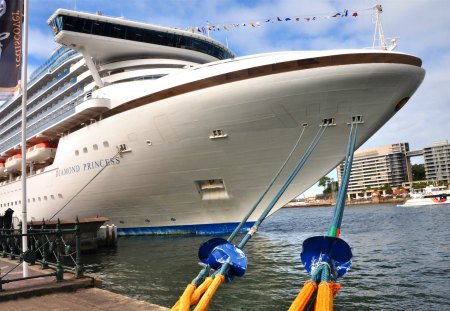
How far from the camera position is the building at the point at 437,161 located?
145 meters

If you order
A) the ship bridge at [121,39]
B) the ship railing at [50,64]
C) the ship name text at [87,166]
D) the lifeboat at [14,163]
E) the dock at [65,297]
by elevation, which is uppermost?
the ship railing at [50,64]

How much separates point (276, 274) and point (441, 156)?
158 meters

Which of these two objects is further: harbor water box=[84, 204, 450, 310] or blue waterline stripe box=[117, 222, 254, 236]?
blue waterline stripe box=[117, 222, 254, 236]

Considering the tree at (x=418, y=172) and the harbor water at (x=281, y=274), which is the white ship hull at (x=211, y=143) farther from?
the tree at (x=418, y=172)

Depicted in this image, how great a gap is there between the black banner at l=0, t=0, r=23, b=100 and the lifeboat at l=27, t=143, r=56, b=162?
553 inches

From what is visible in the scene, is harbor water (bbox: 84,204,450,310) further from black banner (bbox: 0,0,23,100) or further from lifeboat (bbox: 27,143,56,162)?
lifeboat (bbox: 27,143,56,162)

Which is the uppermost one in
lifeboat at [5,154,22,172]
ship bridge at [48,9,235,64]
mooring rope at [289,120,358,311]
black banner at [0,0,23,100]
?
ship bridge at [48,9,235,64]

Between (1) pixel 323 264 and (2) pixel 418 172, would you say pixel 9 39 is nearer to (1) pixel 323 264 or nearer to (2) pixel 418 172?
(1) pixel 323 264

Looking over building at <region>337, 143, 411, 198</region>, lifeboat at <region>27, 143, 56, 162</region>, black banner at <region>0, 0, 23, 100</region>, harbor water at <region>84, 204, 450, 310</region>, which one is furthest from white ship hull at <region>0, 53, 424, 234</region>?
building at <region>337, 143, 411, 198</region>

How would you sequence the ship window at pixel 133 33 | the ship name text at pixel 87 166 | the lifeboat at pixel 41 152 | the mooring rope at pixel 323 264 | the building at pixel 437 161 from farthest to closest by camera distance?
the building at pixel 437 161 < the lifeboat at pixel 41 152 < the ship window at pixel 133 33 < the ship name text at pixel 87 166 < the mooring rope at pixel 323 264

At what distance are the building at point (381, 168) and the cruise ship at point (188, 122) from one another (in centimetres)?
12909

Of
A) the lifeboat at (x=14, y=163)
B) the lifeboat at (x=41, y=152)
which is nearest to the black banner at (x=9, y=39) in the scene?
the lifeboat at (x=41, y=152)

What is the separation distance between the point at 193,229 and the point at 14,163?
49.1ft

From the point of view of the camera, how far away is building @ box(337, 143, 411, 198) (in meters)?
146
